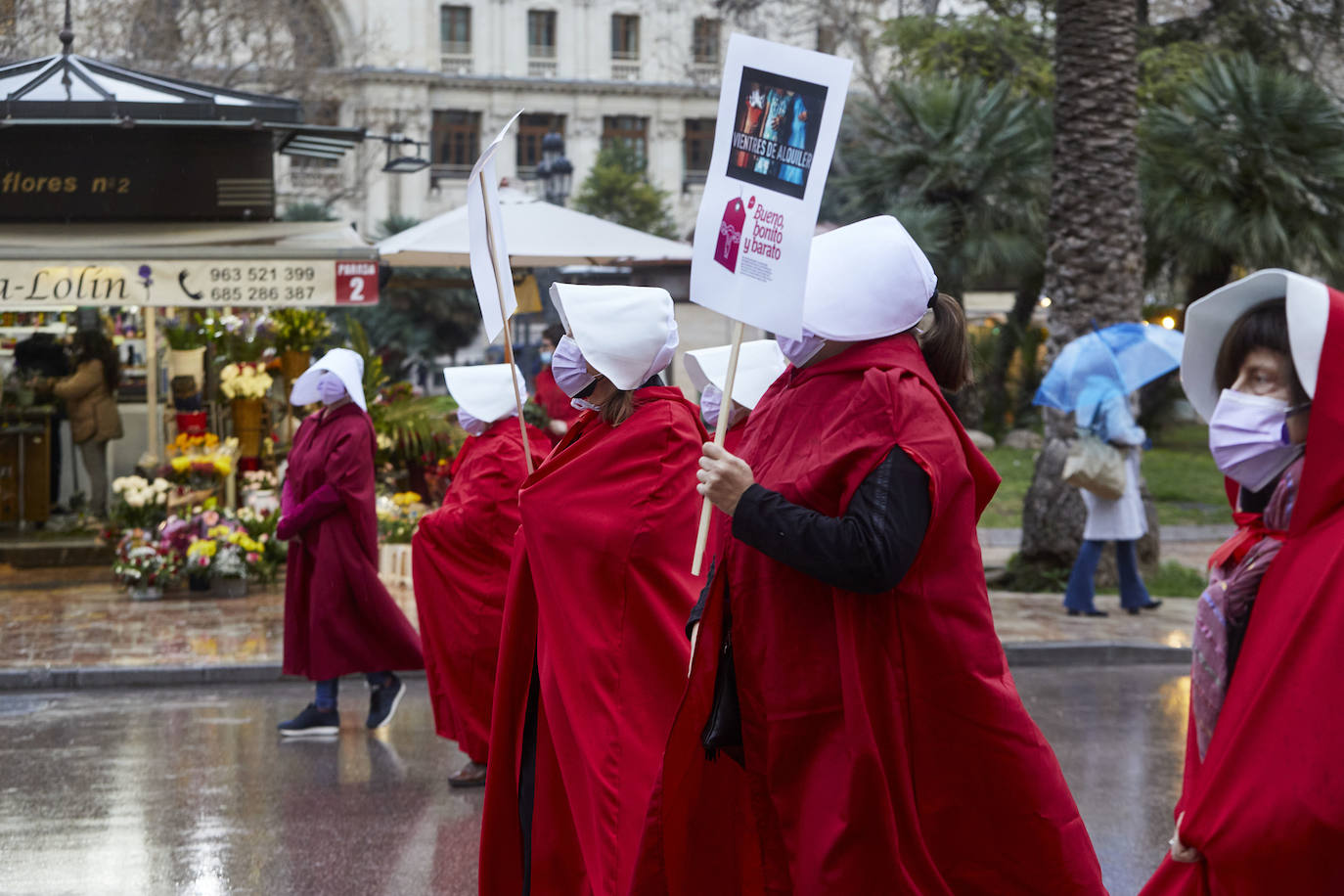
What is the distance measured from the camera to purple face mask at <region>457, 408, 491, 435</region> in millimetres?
6832

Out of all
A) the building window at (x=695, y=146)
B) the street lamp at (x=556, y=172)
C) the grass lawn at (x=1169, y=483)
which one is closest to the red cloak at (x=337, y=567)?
the grass lawn at (x=1169, y=483)

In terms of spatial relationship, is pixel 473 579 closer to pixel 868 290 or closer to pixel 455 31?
pixel 868 290

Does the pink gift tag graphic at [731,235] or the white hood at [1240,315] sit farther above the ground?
the pink gift tag graphic at [731,235]

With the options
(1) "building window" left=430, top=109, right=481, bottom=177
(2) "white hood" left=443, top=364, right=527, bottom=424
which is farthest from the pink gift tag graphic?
(1) "building window" left=430, top=109, right=481, bottom=177

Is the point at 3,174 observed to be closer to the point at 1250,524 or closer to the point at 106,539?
the point at 106,539

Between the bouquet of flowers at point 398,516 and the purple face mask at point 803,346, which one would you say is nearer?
the purple face mask at point 803,346

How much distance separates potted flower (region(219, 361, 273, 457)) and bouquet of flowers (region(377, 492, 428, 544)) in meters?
1.33

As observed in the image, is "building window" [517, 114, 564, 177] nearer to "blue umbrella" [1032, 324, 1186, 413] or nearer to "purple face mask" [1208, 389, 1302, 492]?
"blue umbrella" [1032, 324, 1186, 413]

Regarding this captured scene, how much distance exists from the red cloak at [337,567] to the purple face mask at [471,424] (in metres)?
1.02

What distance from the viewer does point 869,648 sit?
312cm

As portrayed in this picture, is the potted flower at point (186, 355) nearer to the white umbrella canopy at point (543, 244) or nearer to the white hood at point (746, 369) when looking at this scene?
the white umbrella canopy at point (543, 244)

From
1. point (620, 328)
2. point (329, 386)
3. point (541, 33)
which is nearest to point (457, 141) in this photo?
point (541, 33)

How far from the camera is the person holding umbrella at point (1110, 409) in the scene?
11586 mm

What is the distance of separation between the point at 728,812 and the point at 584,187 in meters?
54.3
